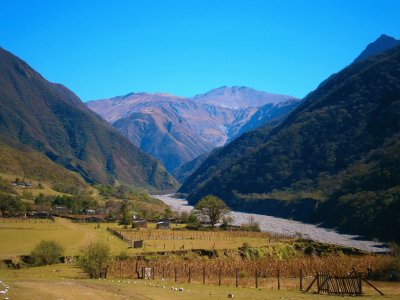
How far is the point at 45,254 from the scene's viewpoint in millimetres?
64500

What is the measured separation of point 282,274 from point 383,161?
376 ft

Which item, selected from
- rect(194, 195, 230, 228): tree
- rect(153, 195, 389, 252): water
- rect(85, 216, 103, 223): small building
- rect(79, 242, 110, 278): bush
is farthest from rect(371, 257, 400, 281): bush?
rect(85, 216, 103, 223): small building

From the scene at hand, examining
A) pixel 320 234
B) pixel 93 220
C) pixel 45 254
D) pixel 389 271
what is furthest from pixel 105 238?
pixel 320 234

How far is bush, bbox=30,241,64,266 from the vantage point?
6406 cm

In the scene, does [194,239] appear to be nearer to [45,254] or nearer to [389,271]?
[45,254]

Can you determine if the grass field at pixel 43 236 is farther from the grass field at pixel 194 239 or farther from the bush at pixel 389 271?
the bush at pixel 389 271

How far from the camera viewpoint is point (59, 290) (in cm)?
3022

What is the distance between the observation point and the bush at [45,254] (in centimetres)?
6406

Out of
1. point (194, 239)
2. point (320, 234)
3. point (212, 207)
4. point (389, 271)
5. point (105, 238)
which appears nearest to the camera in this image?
point (389, 271)

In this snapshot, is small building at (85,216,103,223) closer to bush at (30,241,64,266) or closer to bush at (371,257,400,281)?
bush at (30,241,64,266)

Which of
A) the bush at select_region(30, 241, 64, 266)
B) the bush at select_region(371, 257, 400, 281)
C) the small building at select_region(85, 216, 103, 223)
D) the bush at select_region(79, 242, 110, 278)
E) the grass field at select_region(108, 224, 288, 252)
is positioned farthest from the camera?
the small building at select_region(85, 216, 103, 223)

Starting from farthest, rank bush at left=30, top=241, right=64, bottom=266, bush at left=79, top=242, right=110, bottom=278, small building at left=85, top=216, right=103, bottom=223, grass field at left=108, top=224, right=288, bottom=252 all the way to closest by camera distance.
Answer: small building at left=85, top=216, right=103, bottom=223
grass field at left=108, top=224, right=288, bottom=252
bush at left=30, top=241, right=64, bottom=266
bush at left=79, top=242, right=110, bottom=278

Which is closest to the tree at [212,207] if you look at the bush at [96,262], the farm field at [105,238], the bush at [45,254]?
the farm field at [105,238]

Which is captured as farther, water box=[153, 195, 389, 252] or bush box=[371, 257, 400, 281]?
water box=[153, 195, 389, 252]
